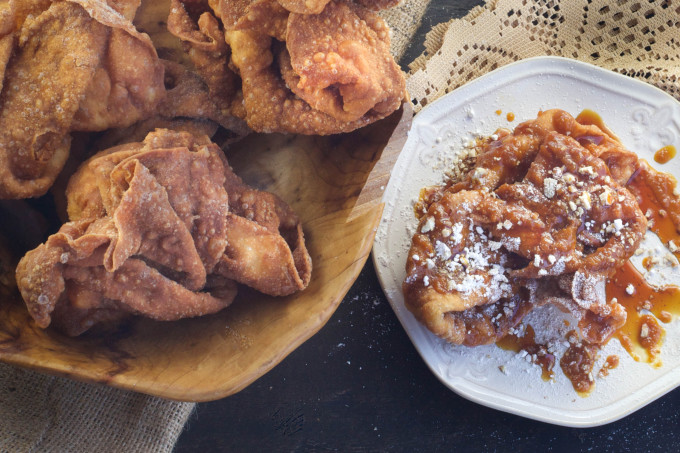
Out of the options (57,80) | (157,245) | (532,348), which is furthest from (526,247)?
(57,80)

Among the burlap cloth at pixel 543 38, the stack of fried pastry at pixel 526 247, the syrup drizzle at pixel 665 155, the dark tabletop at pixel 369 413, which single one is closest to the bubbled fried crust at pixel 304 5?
the stack of fried pastry at pixel 526 247

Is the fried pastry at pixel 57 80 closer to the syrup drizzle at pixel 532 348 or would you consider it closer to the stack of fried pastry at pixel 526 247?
the stack of fried pastry at pixel 526 247

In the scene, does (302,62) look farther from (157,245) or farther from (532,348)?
(532,348)

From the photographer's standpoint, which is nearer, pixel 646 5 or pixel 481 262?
pixel 481 262

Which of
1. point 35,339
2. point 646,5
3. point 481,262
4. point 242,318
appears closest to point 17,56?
point 35,339

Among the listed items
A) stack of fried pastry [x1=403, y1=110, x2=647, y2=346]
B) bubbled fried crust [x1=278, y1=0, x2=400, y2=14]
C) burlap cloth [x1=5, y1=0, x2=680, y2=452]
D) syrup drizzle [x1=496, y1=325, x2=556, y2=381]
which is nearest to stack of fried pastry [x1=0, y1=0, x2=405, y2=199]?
bubbled fried crust [x1=278, y1=0, x2=400, y2=14]

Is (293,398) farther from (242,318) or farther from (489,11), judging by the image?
(489,11)
